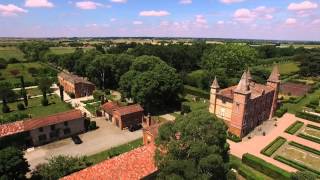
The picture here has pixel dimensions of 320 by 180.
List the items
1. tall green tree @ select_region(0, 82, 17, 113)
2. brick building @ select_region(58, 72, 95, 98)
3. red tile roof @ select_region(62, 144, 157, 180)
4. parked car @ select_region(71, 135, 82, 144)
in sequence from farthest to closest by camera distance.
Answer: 1. brick building @ select_region(58, 72, 95, 98)
2. tall green tree @ select_region(0, 82, 17, 113)
3. parked car @ select_region(71, 135, 82, 144)
4. red tile roof @ select_region(62, 144, 157, 180)

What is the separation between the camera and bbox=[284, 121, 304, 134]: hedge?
1958 inches

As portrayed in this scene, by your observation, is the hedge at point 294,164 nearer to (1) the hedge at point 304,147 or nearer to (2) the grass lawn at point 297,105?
(1) the hedge at point 304,147

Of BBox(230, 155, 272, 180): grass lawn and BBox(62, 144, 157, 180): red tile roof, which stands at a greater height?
BBox(62, 144, 157, 180): red tile roof

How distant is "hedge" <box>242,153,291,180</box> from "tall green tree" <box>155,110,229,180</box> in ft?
31.4

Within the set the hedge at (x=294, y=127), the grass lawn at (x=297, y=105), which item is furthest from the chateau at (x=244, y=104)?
the grass lawn at (x=297, y=105)

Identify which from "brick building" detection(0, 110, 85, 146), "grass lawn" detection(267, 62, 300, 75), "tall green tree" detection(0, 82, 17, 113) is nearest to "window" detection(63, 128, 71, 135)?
"brick building" detection(0, 110, 85, 146)

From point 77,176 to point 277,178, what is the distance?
26.4 meters

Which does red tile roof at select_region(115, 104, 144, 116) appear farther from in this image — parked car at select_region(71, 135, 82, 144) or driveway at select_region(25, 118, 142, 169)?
parked car at select_region(71, 135, 82, 144)

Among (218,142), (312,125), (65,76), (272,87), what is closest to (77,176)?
(218,142)

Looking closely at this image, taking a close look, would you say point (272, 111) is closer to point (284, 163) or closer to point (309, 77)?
point (284, 163)

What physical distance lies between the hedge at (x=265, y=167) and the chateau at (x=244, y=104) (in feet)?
30.2

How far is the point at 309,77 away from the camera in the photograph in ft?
348

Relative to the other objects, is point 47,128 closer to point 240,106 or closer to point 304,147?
point 240,106

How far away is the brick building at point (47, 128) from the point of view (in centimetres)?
4212
